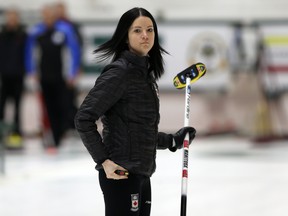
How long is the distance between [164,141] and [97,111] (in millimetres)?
429

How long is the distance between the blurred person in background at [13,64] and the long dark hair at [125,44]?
6151 mm

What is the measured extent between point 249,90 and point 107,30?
2349 mm

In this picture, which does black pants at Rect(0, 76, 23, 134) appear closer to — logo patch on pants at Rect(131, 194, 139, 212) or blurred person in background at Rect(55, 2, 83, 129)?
blurred person in background at Rect(55, 2, 83, 129)

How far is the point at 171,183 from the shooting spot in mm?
6184

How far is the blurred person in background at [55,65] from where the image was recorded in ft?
27.7

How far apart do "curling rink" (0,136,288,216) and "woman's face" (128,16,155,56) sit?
7.25 feet

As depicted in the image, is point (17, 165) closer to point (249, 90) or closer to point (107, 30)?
point (107, 30)

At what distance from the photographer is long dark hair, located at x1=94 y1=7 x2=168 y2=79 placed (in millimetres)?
2711

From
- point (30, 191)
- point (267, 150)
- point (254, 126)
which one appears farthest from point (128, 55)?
point (254, 126)

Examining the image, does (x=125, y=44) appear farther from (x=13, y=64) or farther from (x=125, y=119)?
(x=13, y=64)

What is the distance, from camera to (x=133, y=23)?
2.70 meters

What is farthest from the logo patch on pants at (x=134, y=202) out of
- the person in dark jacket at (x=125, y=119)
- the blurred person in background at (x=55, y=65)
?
the blurred person in background at (x=55, y=65)

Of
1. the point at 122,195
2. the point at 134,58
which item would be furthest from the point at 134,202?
the point at 134,58

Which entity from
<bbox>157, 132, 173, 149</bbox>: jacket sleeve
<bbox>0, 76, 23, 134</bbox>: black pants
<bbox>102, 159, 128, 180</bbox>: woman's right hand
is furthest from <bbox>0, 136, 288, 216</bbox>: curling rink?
<bbox>102, 159, 128, 180</bbox>: woman's right hand
